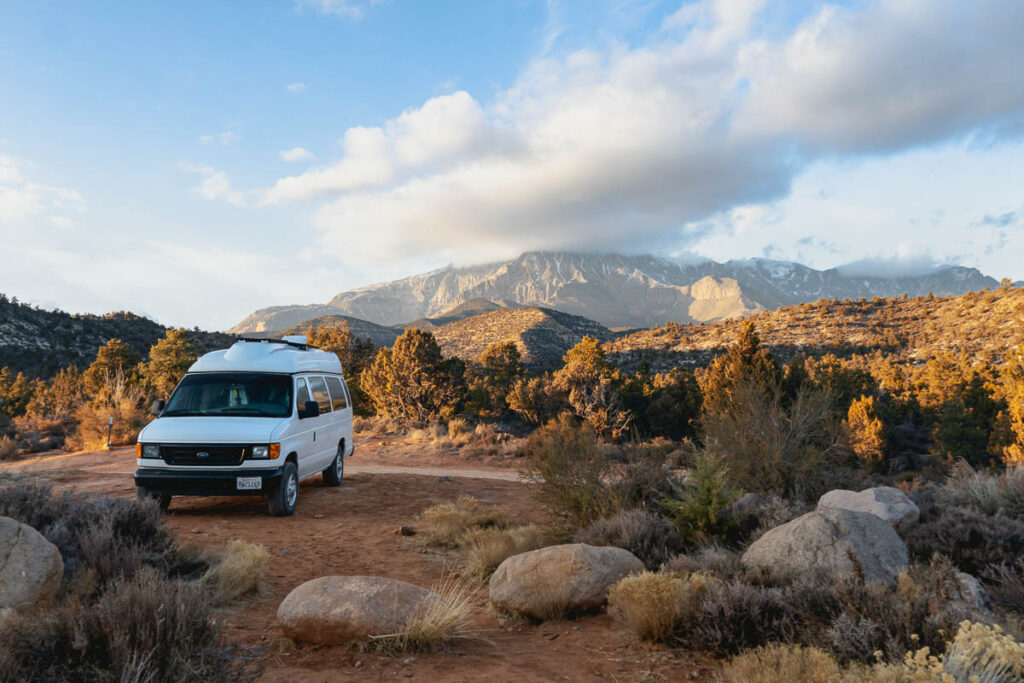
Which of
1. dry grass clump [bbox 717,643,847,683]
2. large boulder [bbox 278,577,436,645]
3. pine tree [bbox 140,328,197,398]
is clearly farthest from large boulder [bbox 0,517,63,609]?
pine tree [bbox 140,328,197,398]

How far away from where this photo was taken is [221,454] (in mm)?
7922

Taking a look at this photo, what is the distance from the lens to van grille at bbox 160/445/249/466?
788 centimetres

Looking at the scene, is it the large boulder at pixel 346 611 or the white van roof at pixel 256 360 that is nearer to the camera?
the large boulder at pixel 346 611

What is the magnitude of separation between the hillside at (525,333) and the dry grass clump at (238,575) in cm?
5872

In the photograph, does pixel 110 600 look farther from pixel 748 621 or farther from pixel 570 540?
pixel 570 540

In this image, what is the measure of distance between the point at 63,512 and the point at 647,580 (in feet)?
19.7

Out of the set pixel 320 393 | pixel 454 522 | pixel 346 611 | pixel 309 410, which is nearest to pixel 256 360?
pixel 309 410

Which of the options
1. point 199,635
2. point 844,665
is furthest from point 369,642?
point 844,665

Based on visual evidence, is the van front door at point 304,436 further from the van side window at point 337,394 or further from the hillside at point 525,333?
the hillside at point 525,333

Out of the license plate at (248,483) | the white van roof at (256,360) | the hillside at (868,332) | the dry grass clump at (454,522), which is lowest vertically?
the dry grass clump at (454,522)

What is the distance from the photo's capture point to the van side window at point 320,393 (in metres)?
9.89

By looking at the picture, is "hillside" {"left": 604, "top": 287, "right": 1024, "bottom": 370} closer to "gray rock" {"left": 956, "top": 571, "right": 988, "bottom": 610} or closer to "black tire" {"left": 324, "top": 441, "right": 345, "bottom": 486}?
"black tire" {"left": 324, "top": 441, "right": 345, "bottom": 486}

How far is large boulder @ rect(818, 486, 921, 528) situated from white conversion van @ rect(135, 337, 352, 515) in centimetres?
726

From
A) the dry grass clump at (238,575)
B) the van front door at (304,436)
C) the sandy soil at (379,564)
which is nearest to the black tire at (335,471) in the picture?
the sandy soil at (379,564)
